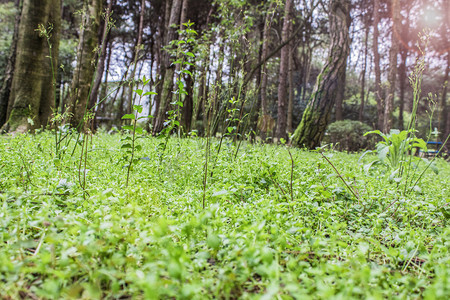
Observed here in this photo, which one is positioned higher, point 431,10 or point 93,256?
point 431,10

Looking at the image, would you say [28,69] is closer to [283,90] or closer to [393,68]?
[283,90]

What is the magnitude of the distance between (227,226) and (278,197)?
2.47 feet

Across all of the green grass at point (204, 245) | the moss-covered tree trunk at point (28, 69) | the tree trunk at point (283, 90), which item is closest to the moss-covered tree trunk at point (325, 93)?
the tree trunk at point (283, 90)

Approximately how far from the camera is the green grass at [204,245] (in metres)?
1.01

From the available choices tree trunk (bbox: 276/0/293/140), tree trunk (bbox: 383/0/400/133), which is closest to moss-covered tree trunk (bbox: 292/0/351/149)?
tree trunk (bbox: 276/0/293/140)

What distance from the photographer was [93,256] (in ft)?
3.87

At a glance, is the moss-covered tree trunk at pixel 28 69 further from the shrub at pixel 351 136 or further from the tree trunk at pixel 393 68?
the shrub at pixel 351 136

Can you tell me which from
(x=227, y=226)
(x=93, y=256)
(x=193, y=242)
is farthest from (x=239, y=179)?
(x=93, y=256)

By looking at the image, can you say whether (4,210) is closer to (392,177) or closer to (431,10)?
(392,177)

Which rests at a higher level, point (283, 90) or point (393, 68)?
point (393, 68)

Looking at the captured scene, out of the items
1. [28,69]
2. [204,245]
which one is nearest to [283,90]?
[28,69]

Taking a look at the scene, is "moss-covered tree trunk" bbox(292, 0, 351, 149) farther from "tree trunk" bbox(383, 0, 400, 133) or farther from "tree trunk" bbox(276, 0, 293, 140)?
"tree trunk" bbox(383, 0, 400, 133)

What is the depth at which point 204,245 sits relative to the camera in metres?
1.45

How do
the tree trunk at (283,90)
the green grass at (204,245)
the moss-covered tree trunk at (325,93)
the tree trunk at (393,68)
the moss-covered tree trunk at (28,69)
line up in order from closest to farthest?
the green grass at (204,245) → the moss-covered tree trunk at (28,69) → the moss-covered tree trunk at (325,93) → the tree trunk at (393,68) → the tree trunk at (283,90)
